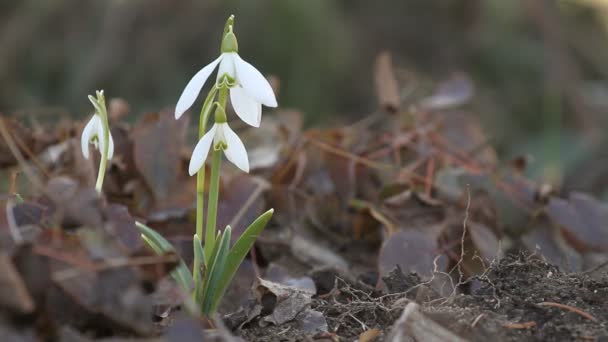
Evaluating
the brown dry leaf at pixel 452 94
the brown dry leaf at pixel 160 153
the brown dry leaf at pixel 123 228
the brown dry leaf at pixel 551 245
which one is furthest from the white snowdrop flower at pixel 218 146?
the brown dry leaf at pixel 452 94

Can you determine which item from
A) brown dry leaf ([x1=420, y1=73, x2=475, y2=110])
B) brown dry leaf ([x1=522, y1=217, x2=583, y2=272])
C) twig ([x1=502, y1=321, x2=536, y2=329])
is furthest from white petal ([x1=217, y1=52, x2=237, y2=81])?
brown dry leaf ([x1=420, y1=73, x2=475, y2=110])

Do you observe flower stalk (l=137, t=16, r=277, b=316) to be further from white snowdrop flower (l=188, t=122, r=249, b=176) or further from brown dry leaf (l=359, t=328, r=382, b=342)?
brown dry leaf (l=359, t=328, r=382, b=342)

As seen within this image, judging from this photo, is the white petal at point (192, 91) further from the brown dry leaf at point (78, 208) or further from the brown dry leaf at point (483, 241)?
the brown dry leaf at point (483, 241)

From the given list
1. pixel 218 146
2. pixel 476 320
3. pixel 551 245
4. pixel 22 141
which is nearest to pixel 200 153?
pixel 218 146

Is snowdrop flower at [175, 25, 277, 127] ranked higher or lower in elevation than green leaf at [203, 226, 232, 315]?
higher

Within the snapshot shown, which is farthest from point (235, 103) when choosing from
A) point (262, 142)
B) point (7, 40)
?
point (7, 40)
